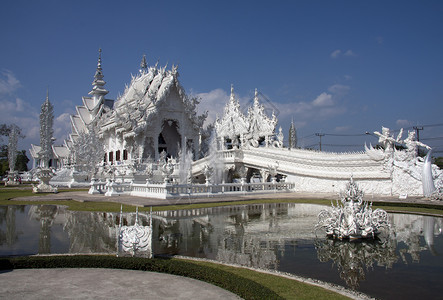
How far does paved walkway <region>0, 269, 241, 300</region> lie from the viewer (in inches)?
189

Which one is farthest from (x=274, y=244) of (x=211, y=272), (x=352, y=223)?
(x=211, y=272)

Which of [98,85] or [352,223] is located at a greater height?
[98,85]

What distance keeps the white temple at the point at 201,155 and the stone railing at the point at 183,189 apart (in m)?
0.07

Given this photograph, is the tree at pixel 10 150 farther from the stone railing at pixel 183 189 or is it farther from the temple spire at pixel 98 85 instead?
the stone railing at pixel 183 189

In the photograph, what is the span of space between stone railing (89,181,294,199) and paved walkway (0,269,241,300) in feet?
39.9

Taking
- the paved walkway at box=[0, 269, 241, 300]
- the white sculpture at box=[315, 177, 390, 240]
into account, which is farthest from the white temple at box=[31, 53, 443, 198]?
the paved walkway at box=[0, 269, 241, 300]

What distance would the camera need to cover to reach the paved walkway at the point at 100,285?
4789mm

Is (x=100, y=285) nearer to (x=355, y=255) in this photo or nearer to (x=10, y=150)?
(x=355, y=255)

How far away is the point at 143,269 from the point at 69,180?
3232cm

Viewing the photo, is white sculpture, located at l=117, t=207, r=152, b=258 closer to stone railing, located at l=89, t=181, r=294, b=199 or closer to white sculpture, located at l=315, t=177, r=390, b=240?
white sculpture, located at l=315, t=177, r=390, b=240

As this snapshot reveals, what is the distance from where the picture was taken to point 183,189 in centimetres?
2202

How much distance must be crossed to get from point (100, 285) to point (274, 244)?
413 cm

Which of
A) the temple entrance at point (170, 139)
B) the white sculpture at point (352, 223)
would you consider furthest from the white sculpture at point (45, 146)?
the white sculpture at point (352, 223)

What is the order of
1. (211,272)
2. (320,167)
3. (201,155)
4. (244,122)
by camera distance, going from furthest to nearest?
(201,155), (244,122), (320,167), (211,272)
